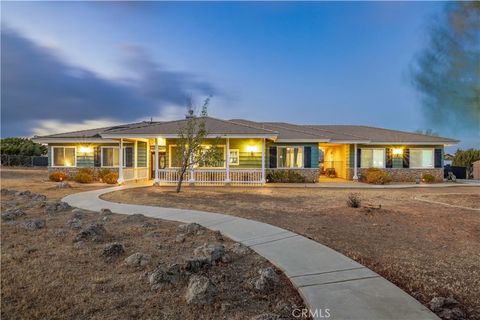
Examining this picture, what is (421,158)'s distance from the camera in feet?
77.5

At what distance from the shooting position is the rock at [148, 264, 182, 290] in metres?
4.05

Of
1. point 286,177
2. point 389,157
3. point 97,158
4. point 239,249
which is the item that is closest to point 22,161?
point 97,158

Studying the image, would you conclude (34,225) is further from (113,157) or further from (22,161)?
(22,161)

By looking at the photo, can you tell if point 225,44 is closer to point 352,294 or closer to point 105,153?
point 105,153

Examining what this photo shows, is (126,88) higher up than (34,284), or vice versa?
(126,88)

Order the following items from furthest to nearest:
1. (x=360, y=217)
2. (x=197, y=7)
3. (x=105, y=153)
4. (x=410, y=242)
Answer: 1. (x=105, y=153)
2. (x=197, y=7)
3. (x=360, y=217)
4. (x=410, y=242)

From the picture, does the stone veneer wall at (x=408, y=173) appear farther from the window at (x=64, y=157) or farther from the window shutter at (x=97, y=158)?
the window at (x=64, y=157)

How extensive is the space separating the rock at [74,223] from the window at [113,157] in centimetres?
1550

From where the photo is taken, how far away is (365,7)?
587 inches

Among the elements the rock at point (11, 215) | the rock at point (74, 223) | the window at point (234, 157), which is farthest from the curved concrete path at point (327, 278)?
the window at point (234, 157)

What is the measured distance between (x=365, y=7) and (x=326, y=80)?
49.0 ft

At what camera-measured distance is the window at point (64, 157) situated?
23.5 m

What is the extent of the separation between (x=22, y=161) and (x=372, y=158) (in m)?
46.7

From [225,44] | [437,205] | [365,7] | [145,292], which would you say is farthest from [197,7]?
[145,292]
